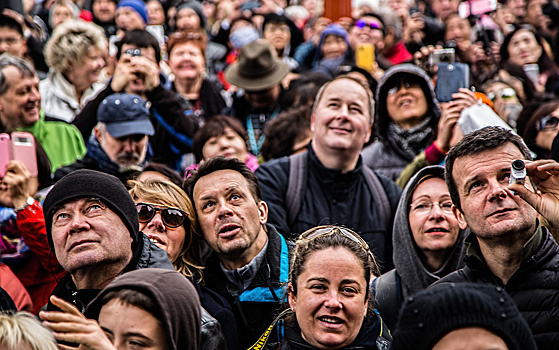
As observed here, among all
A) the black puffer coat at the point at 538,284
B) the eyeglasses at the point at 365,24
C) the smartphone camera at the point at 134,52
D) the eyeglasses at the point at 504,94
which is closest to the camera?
the black puffer coat at the point at 538,284

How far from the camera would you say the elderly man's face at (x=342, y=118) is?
5352 millimetres

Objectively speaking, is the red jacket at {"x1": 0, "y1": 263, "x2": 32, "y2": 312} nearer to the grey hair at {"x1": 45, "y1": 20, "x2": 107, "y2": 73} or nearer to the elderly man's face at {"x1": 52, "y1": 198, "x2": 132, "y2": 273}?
the elderly man's face at {"x1": 52, "y1": 198, "x2": 132, "y2": 273}

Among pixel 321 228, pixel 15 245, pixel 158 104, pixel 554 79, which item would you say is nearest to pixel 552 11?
pixel 554 79

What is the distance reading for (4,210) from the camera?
4969 millimetres

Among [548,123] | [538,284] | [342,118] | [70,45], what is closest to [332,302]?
[538,284]

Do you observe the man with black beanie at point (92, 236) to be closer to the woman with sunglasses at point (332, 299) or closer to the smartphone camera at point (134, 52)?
the woman with sunglasses at point (332, 299)

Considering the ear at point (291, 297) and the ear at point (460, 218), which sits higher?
the ear at point (460, 218)

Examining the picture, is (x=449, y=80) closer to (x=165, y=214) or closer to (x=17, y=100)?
(x=165, y=214)

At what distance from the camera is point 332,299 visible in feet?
12.2

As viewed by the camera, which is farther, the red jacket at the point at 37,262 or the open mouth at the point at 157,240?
the red jacket at the point at 37,262

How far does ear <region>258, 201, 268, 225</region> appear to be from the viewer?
15.3ft

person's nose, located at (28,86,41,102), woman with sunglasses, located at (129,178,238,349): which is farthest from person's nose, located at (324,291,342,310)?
person's nose, located at (28,86,41,102)

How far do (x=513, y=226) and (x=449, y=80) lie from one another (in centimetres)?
257

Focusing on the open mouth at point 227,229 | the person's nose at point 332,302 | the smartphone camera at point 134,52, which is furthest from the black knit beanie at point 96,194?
the smartphone camera at point 134,52
